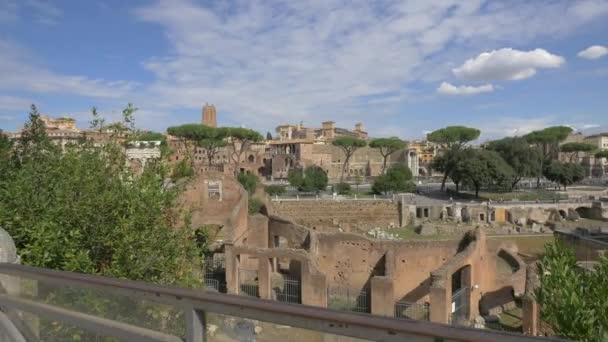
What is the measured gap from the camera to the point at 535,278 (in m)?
12.5

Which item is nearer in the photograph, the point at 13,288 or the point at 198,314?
the point at 198,314

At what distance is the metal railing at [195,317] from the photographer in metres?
1.53

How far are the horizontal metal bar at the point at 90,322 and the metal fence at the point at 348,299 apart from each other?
481 inches

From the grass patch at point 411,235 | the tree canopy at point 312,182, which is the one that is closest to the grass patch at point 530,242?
the grass patch at point 411,235

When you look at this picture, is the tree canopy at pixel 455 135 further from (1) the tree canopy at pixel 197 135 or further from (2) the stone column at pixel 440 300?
(2) the stone column at pixel 440 300

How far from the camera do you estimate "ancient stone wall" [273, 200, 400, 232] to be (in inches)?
1369

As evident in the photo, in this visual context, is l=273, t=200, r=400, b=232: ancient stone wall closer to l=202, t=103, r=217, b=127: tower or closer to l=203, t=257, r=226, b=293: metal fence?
l=203, t=257, r=226, b=293: metal fence

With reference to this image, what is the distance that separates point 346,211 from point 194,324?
33591 mm

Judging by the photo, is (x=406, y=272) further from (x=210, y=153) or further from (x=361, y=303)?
(x=210, y=153)

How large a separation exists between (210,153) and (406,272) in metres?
42.9

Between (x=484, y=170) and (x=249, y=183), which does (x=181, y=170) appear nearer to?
(x=249, y=183)

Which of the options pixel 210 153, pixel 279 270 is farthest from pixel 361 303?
pixel 210 153

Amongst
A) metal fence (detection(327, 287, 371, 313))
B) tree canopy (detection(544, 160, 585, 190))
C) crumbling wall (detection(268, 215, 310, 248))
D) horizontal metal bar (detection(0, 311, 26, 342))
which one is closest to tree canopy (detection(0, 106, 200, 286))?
horizontal metal bar (detection(0, 311, 26, 342))

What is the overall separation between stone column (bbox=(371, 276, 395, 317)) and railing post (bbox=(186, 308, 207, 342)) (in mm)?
10935
